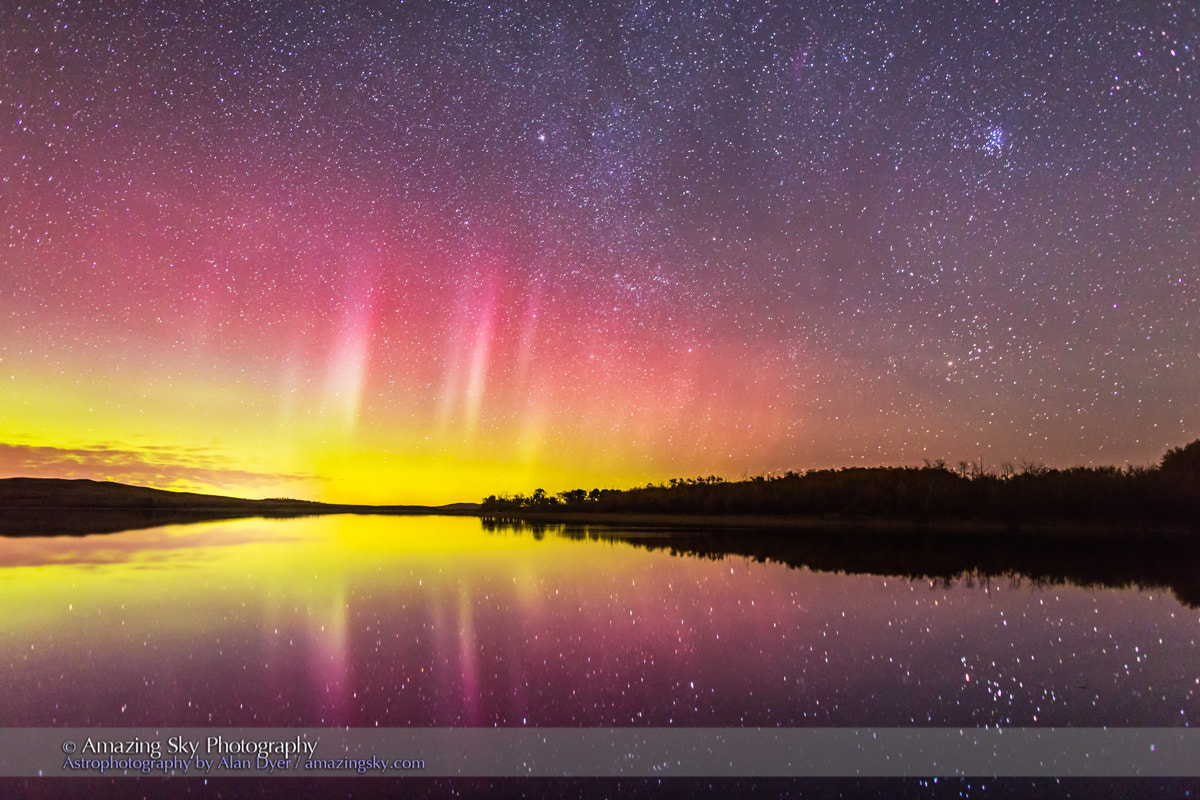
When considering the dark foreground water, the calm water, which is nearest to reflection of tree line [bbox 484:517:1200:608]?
the calm water

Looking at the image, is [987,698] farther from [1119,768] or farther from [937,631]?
[937,631]

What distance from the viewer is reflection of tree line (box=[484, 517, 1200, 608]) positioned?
A: 1962 cm

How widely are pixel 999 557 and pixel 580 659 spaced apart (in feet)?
84.3

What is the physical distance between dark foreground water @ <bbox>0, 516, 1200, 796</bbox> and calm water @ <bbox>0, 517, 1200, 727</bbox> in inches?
1.9

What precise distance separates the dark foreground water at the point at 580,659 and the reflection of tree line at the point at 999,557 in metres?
2.92

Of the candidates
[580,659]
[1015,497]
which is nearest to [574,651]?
[580,659]

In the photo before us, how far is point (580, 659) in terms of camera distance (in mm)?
9188

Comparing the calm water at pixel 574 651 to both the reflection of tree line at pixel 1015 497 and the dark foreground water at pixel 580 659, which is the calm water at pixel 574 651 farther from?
the reflection of tree line at pixel 1015 497

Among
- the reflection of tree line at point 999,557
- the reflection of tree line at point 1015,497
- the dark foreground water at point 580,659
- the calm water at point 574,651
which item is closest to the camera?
the dark foreground water at point 580,659

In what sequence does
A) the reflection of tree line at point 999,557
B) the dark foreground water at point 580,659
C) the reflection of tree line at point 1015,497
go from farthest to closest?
the reflection of tree line at point 1015,497 → the reflection of tree line at point 999,557 → the dark foreground water at point 580,659

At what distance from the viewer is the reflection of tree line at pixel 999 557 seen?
19625 mm

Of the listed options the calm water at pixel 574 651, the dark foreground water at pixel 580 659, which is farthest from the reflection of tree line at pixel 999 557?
the dark foreground water at pixel 580 659

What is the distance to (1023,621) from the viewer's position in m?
12.8

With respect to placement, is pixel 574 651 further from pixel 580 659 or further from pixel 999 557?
pixel 999 557
